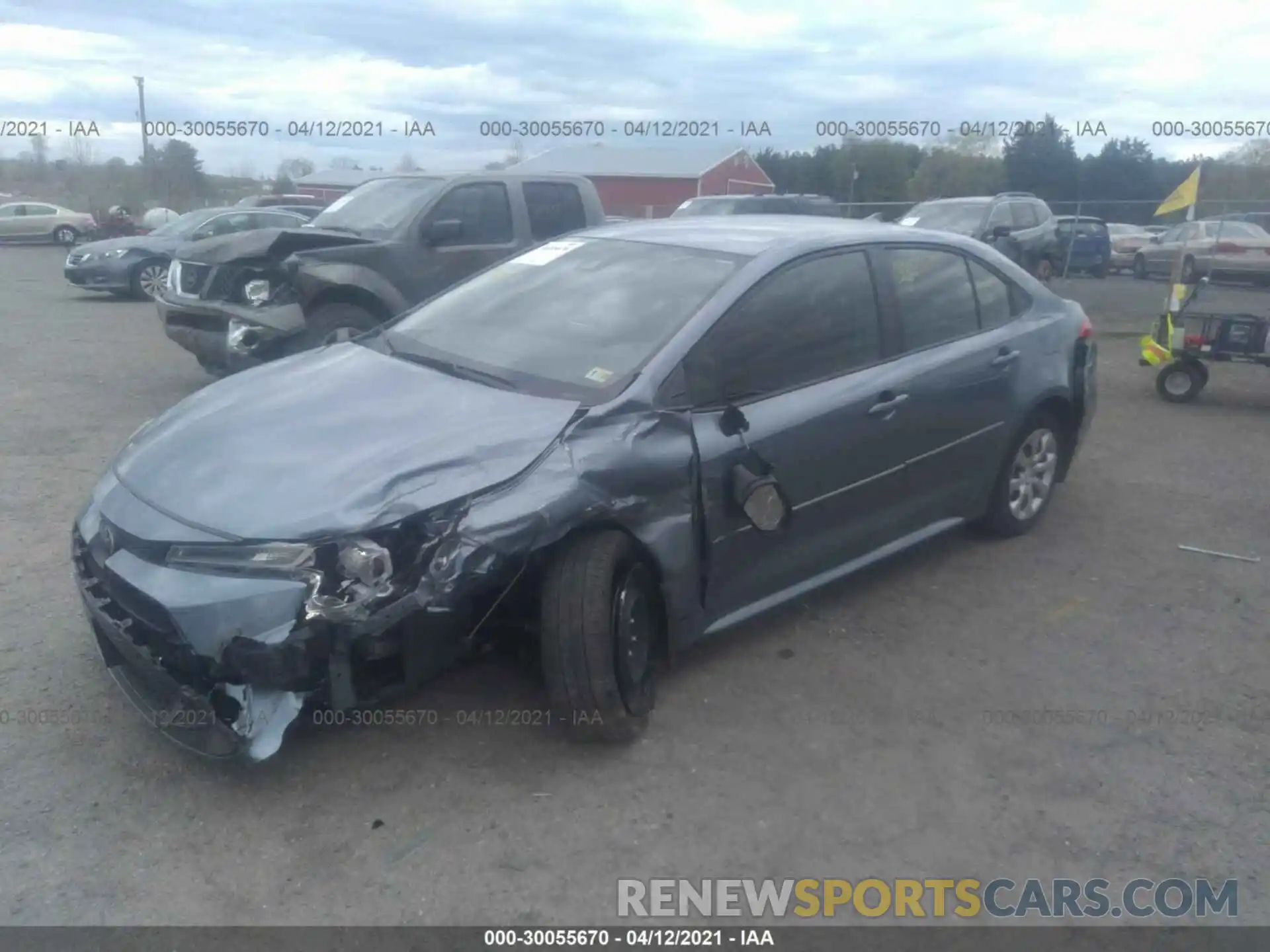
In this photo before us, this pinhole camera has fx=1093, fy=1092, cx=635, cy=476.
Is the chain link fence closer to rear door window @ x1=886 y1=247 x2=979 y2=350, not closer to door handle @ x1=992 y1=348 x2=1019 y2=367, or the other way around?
door handle @ x1=992 y1=348 x2=1019 y2=367

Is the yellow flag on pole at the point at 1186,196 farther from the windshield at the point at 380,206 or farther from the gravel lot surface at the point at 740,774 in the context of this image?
the windshield at the point at 380,206

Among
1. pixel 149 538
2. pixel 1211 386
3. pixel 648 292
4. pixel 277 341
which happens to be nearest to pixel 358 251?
pixel 277 341

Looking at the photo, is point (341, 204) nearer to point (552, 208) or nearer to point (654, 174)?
point (552, 208)

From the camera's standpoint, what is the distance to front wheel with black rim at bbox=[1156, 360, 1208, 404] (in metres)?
9.95

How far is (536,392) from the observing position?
3992mm

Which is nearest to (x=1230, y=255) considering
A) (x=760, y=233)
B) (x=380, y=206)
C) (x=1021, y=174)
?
(x=760, y=233)

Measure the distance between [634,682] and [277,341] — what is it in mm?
5488

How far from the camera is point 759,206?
16625 millimetres

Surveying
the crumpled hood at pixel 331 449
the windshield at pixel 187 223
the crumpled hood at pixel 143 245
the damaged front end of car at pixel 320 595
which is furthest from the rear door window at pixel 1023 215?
the damaged front end of car at pixel 320 595

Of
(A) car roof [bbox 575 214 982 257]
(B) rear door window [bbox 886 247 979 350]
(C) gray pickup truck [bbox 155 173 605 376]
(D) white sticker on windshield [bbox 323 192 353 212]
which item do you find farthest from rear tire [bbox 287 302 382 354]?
(B) rear door window [bbox 886 247 979 350]

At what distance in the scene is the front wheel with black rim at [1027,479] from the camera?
568cm

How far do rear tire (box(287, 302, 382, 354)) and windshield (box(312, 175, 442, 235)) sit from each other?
2.68 ft

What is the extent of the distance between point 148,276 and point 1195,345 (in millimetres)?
15069

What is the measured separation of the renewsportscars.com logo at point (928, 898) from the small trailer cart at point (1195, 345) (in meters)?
7.43
